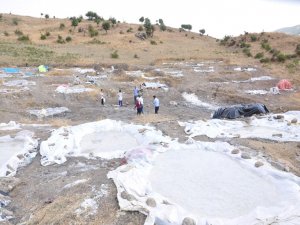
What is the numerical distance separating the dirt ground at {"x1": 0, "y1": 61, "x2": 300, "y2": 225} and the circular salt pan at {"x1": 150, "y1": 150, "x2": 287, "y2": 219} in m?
0.81

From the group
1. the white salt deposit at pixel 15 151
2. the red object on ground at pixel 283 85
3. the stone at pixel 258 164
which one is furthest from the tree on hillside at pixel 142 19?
the stone at pixel 258 164

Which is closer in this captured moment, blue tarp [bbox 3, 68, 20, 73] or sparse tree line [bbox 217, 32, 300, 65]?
blue tarp [bbox 3, 68, 20, 73]

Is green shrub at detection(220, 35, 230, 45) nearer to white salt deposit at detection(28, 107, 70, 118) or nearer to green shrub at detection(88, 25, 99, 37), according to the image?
green shrub at detection(88, 25, 99, 37)

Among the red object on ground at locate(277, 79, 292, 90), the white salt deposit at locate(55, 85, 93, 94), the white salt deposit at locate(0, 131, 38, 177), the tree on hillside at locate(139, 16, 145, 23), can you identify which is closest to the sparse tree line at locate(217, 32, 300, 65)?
the red object on ground at locate(277, 79, 292, 90)

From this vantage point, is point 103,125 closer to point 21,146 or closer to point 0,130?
point 21,146

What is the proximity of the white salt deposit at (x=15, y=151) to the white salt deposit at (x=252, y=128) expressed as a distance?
401 centimetres

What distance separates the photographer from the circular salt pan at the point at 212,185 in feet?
18.9

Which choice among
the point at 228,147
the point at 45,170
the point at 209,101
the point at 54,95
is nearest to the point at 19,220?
the point at 45,170

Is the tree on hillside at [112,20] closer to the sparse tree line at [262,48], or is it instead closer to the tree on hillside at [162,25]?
the tree on hillside at [162,25]

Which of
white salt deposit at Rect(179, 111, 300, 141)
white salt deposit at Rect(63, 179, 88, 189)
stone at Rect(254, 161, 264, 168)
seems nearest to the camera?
white salt deposit at Rect(63, 179, 88, 189)

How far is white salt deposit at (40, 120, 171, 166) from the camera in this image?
8.31 m

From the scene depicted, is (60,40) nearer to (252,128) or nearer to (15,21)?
(15,21)

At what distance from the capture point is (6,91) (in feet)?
49.3

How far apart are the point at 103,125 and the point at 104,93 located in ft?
20.4
